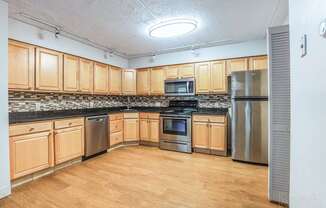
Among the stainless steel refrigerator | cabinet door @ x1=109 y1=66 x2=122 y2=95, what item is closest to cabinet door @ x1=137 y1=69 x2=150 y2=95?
cabinet door @ x1=109 y1=66 x2=122 y2=95

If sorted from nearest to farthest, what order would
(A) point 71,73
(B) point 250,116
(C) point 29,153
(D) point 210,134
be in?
(C) point 29,153
(B) point 250,116
(A) point 71,73
(D) point 210,134

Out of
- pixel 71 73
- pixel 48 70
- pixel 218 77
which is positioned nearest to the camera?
pixel 48 70

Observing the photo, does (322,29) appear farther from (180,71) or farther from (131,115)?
(131,115)

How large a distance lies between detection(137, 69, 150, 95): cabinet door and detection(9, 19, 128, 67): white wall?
857 mm

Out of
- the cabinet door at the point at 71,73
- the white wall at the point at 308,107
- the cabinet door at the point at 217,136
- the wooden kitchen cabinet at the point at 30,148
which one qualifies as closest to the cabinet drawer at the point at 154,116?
the cabinet door at the point at 217,136

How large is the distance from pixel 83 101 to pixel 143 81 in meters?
1.67

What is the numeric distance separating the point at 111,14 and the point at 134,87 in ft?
8.21

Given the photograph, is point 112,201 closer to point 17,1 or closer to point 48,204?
point 48,204

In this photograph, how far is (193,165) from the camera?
10.1ft

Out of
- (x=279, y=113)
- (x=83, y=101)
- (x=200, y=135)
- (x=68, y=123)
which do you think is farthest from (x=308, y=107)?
(x=83, y=101)

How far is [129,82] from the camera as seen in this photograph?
4.79 m

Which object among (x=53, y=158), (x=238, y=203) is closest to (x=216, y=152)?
(x=238, y=203)

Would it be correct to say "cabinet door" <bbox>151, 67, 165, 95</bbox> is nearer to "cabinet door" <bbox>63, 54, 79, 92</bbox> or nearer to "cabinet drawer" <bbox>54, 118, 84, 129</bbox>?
"cabinet door" <bbox>63, 54, 79, 92</bbox>

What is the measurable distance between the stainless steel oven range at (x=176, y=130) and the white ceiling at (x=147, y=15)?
1.71 metres
